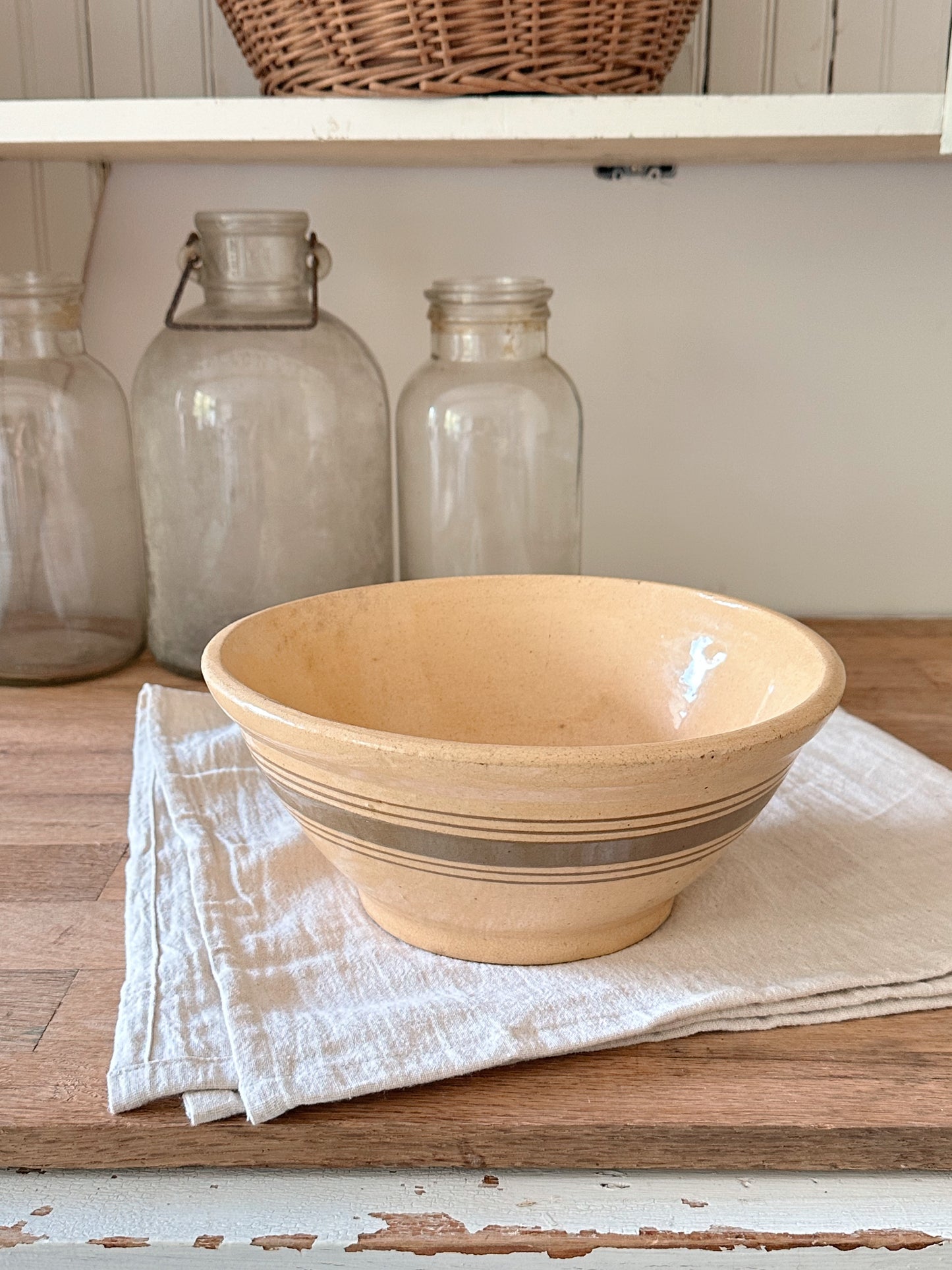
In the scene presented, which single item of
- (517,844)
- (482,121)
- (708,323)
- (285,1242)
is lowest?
(285,1242)

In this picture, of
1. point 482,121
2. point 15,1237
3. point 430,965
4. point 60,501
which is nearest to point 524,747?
point 430,965

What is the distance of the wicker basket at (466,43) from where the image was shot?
0.68 metres

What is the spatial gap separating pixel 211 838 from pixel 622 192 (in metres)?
0.65

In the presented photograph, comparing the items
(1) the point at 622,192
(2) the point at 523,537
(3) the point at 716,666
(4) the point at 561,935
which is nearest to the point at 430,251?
(1) the point at 622,192

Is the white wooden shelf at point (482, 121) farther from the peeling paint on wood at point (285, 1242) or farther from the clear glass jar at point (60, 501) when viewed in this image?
the peeling paint on wood at point (285, 1242)

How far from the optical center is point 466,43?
0.70 metres

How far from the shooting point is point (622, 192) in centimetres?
98

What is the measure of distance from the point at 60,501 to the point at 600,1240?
2.26 feet

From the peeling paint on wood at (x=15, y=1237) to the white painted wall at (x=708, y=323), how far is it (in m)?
0.76

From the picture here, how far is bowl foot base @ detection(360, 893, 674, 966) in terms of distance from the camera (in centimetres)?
49

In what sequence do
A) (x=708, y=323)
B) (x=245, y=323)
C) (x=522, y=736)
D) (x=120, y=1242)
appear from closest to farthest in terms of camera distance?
1. (x=120, y=1242)
2. (x=522, y=736)
3. (x=245, y=323)
4. (x=708, y=323)

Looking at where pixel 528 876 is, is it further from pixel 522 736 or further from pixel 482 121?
pixel 482 121

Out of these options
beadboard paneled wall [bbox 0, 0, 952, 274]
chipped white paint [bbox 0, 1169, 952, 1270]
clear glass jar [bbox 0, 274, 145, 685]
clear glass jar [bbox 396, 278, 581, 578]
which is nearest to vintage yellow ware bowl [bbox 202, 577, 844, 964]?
chipped white paint [bbox 0, 1169, 952, 1270]

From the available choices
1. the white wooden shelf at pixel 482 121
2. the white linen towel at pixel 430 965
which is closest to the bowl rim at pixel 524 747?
the white linen towel at pixel 430 965
